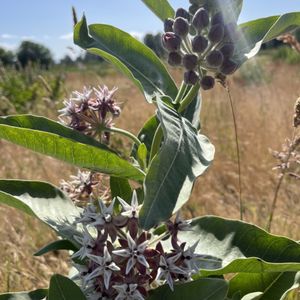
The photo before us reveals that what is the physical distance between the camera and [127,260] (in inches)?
30.4

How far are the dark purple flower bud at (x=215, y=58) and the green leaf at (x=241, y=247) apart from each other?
0.86ft

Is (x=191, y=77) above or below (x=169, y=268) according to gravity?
above

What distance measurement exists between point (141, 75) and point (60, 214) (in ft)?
0.92

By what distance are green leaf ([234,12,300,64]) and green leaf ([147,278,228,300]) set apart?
1.14 ft

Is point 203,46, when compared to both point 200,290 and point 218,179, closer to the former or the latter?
point 200,290

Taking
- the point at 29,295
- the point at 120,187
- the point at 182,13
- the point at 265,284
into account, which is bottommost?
the point at 29,295

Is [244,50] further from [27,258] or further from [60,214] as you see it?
[27,258]

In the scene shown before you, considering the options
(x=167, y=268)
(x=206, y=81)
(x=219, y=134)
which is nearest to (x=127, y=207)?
(x=167, y=268)

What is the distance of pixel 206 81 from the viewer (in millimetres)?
837

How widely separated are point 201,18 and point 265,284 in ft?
1.63

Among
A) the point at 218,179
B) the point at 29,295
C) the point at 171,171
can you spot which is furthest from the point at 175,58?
the point at 218,179

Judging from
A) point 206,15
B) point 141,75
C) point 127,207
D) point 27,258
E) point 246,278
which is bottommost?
point 27,258

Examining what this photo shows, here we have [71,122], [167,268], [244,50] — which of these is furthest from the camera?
[71,122]

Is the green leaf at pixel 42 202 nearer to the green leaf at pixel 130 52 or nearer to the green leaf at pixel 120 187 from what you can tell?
the green leaf at pixel 120 187
